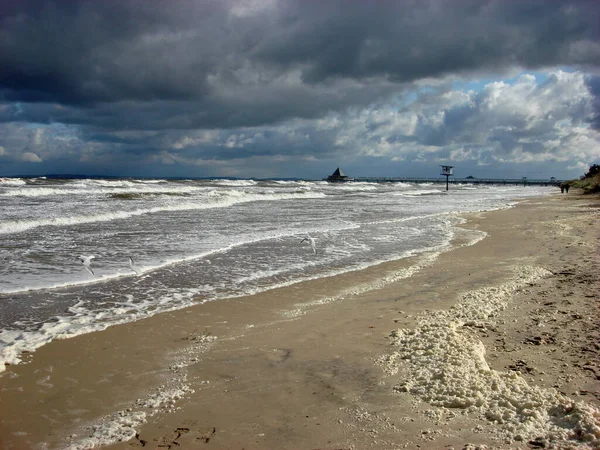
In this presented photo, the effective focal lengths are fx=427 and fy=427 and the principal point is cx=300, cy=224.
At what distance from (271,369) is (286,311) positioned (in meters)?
2.09

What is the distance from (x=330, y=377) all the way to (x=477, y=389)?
1.37 meters

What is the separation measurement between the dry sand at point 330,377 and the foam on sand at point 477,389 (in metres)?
0.01

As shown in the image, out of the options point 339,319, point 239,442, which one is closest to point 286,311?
point 339,319

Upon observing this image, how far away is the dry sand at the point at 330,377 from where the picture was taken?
3326 millimetres

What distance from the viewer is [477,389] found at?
3.77 m

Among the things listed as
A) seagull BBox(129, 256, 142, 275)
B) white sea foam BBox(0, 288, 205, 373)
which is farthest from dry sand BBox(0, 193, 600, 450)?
seagull BBox(129, 256, 142, 275)

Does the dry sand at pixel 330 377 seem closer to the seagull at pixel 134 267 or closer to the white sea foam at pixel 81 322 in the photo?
the white sea foam at pixel 81 322

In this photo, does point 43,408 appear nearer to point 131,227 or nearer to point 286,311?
point 286,311

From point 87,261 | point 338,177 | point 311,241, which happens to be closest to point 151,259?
point 87,261

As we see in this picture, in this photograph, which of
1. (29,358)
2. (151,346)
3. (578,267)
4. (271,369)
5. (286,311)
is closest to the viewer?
(271,369)

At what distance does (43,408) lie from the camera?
3.85 m

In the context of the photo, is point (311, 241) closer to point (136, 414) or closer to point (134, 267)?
point (134, 267)

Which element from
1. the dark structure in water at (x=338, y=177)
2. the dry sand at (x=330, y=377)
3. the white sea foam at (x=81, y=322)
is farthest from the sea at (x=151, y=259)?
the dark structure in water at (x=338, y=177)

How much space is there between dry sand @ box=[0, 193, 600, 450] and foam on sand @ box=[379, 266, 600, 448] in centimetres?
1
